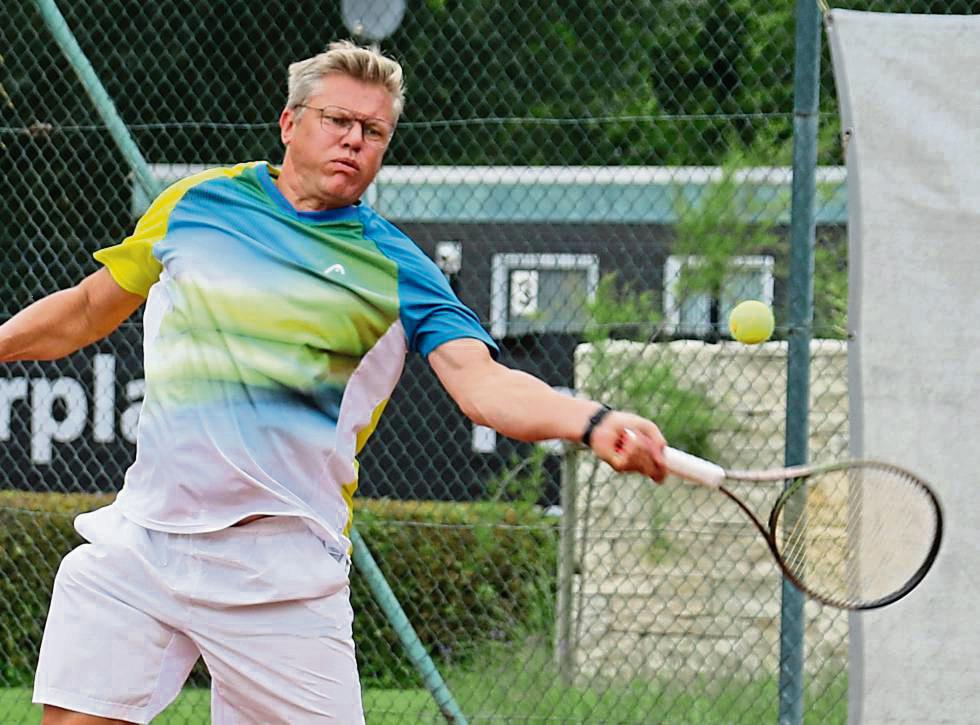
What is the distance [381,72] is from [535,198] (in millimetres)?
3895

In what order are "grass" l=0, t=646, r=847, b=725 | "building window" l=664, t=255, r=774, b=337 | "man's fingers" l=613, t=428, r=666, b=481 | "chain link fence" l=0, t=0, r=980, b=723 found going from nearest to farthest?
"man's fingers" l=613, t=428, r=666, b=481, "grass" l=0, t=646, r=847, b=725, "chain link fence" l=0, t=0, r=980, b=723, "building window" l=664, t=255, r=774, b=337

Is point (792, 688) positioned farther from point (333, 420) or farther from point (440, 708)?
point (333, 420)

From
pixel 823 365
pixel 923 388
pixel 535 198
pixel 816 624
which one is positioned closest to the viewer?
pixel 923 388

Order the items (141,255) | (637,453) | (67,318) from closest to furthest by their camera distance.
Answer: (637,453) < (141,255) < (67,318)

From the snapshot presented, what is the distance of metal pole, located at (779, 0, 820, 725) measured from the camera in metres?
4.52

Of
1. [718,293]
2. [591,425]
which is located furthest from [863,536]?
[718,293]

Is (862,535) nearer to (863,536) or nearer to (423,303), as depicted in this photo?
(863,536)

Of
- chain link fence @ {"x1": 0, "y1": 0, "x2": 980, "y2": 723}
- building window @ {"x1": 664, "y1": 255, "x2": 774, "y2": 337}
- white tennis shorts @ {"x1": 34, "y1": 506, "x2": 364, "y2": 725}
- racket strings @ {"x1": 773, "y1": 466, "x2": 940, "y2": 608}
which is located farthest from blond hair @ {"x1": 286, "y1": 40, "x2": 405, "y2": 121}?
building window @ {"x1": 664, "y1": 255, "x2": 774, "y2": 337}

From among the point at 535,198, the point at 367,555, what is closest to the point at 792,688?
→ the point at 367,555

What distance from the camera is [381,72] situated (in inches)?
121

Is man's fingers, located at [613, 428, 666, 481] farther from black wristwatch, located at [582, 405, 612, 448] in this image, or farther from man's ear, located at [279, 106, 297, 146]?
man's ear, located at [279, 106, 297, 146]

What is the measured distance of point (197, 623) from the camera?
9.59 ft

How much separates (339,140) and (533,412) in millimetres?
686

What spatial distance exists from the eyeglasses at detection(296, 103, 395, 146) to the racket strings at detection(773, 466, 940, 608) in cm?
128
